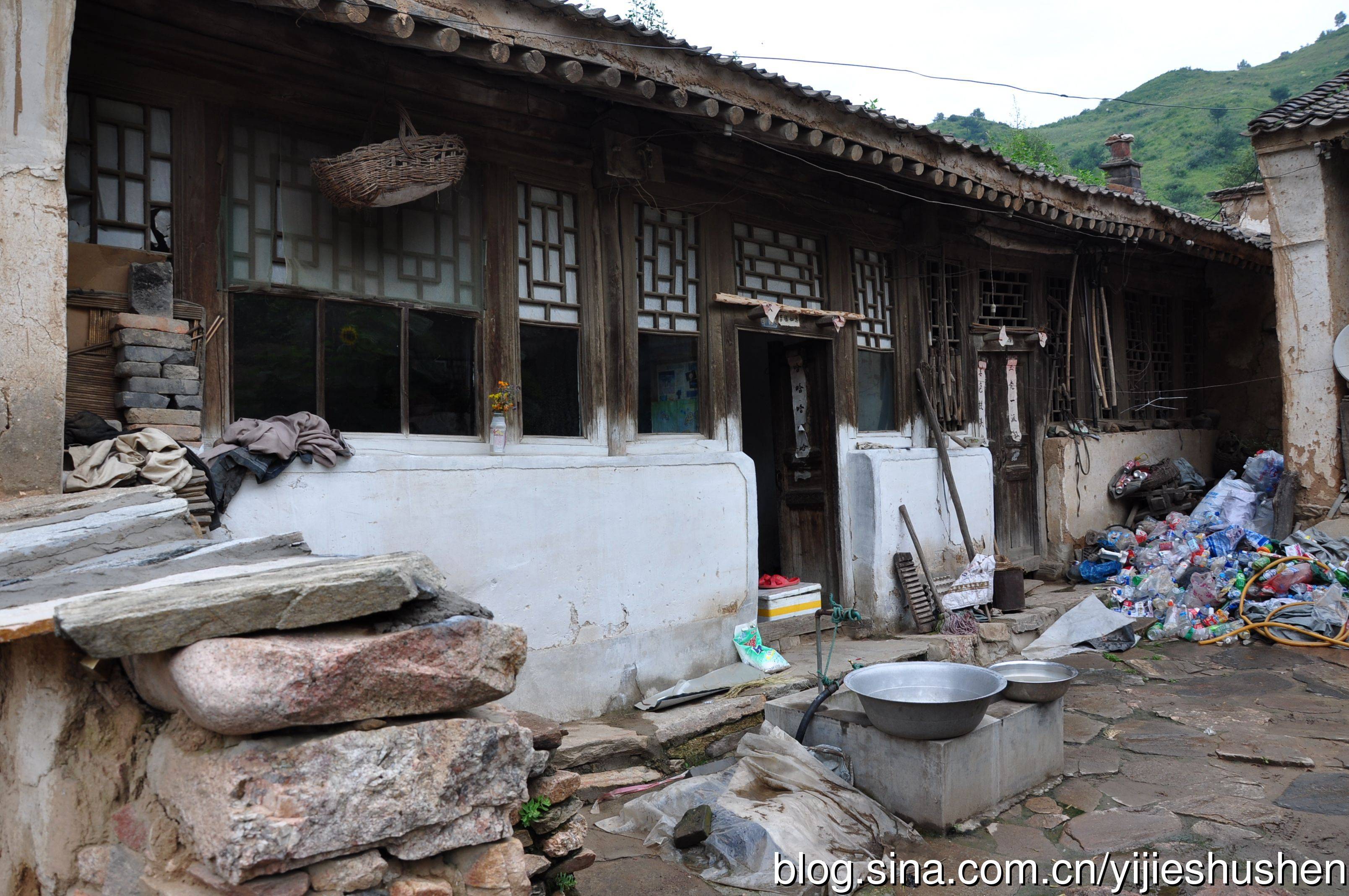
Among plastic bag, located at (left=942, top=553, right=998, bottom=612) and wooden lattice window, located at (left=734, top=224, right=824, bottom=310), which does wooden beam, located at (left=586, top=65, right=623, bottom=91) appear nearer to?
wooden lattice window, located at (left=734, top=224, right=824, bottom=310)

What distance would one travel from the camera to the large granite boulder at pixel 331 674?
217 cm

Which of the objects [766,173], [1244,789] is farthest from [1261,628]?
[766,173]

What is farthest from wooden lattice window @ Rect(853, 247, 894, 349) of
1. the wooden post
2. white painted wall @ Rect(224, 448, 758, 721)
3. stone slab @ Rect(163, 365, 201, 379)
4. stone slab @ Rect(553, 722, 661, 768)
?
stone slab @ Rect(163, 365, 201, 379)

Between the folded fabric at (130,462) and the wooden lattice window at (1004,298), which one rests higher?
the wooden lattice window at (1004,298)

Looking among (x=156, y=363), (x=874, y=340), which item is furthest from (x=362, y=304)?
(x=874, y=340)

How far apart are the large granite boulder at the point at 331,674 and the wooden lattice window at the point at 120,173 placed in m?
2.90

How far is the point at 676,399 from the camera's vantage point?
7262 millimetres

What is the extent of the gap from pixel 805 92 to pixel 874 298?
10.2ft

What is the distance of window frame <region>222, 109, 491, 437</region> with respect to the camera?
4.87 m

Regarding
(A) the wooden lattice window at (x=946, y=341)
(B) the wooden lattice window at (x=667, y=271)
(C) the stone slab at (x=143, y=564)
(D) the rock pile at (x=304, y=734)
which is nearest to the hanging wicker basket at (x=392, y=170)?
(C) the stone slab at (x=143, y=564)

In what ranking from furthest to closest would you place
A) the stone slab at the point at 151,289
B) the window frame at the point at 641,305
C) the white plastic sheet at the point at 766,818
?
1. the window frame at the point at 641,305
2. the stone slab at the point at 151,289
3. the white plastic sheet at the point at 766,818

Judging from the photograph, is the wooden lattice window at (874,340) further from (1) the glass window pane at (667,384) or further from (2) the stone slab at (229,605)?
(2) the stone slab at (229,605)

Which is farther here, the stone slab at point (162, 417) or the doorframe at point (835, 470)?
the doorframe at point (835, 470)

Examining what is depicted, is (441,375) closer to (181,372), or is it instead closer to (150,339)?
(181,372)
